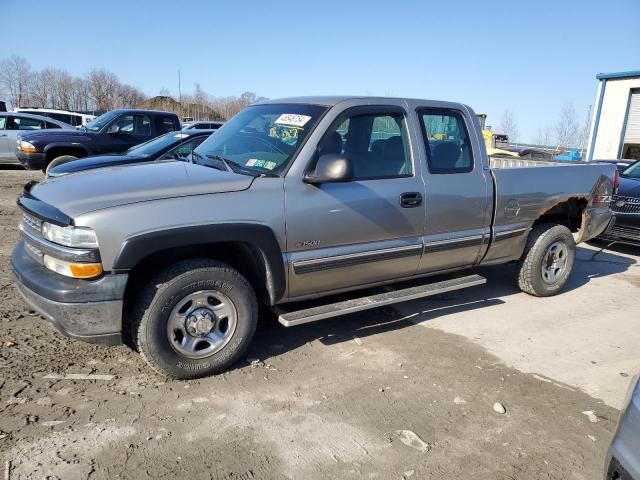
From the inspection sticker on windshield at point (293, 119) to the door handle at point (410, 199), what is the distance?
969mm

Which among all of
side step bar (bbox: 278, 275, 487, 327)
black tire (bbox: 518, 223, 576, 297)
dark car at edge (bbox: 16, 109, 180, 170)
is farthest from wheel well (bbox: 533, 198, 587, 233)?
dark car at edge (bbox: 16, 109, 180, 170)

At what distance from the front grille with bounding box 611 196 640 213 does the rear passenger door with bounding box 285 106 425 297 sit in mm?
4756

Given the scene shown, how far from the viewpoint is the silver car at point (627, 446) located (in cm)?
181

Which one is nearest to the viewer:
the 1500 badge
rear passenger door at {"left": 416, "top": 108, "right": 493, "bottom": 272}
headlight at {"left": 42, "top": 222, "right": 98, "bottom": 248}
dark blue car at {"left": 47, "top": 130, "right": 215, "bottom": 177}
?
headlight at {"left": 42, "top": 222, "right": 98, "bottom": 248}

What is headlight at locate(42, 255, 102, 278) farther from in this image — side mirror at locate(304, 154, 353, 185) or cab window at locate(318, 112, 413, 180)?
cab window at locate(318, 112, 413, 180)

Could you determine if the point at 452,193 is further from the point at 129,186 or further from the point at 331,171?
the point at 129,186

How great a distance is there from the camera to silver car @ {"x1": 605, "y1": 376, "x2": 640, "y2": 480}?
181cm

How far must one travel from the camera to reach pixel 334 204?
11.9ft

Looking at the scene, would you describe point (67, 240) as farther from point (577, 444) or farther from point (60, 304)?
point (577, 444)

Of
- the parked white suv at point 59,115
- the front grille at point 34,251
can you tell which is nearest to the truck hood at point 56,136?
the front grille at point 34,251

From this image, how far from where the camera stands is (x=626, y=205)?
7.38 metres

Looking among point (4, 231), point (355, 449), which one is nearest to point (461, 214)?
point (355, 449)

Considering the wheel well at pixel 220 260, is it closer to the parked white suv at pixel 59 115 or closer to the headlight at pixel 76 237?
the headlight at pixel 76 237

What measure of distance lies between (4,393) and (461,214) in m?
3.67
